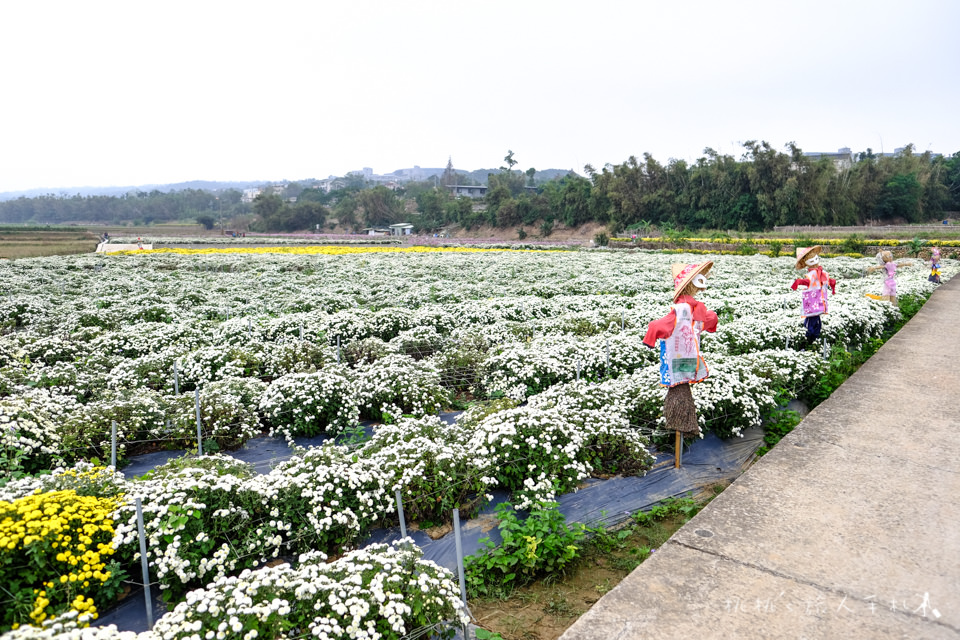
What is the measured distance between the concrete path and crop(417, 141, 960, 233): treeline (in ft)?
191

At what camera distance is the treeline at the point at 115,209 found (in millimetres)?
145750

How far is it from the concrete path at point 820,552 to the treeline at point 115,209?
150m

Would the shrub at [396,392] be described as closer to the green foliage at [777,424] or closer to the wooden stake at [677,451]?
the wooden stake at [677,451]

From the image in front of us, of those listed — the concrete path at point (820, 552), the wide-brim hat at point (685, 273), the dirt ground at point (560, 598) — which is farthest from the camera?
the wide-brim hat at point (685, 273)

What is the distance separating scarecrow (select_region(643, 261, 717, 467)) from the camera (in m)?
5.72

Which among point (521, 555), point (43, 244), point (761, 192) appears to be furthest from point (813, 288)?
point (43, 244)

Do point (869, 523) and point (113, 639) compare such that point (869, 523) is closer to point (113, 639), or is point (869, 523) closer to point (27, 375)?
point (113, 639)

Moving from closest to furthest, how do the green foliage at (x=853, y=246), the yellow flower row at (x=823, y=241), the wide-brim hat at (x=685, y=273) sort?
the wide-brim hat at (x=685, y=273), the yellow flower row at (x=823, y=241), the green foliage at (x=853, y=246)

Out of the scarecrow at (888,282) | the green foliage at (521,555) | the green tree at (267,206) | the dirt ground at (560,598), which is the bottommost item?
the dirt ground at (560,598)

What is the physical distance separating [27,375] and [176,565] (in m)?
6.27

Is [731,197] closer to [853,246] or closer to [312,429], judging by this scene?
[853,246]

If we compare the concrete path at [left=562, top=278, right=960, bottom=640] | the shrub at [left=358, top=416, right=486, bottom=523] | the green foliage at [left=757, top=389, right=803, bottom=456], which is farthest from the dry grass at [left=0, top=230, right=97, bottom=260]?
the concrete path at [left=562, top=278, right=960, bottom=640]

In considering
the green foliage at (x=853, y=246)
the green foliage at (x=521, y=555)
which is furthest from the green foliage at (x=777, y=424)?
the green foliage at (x=853, y=246)

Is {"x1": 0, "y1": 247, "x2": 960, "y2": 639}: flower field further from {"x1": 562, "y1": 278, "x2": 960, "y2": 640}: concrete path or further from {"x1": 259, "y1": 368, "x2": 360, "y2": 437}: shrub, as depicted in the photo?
{"x1": 562, "y1": 278, "x2": 960, "y2": 640}: concrete path
